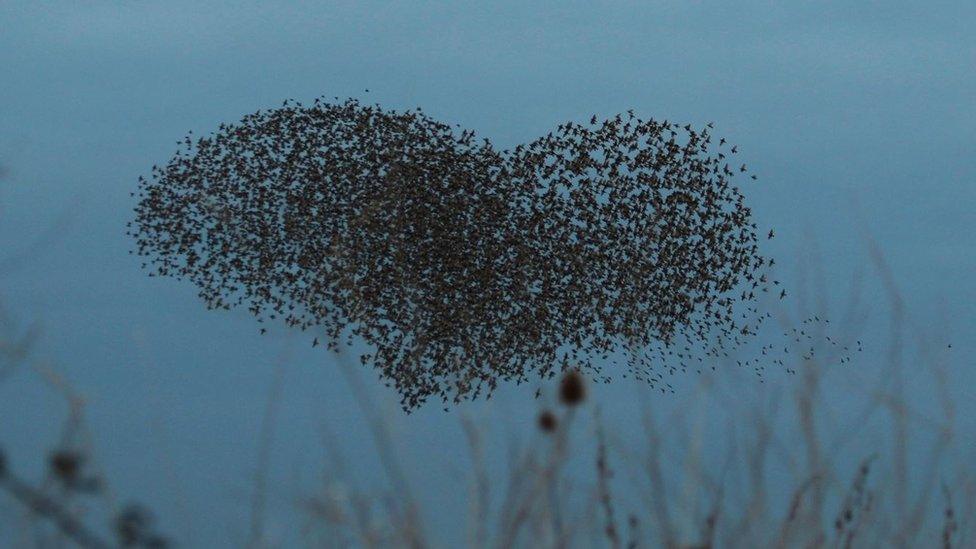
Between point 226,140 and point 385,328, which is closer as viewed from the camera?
point 385,328

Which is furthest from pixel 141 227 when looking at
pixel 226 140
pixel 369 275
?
pixel 369 275

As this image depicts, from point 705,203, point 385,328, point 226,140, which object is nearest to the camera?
point 385,328

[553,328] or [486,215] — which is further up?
[486,215]

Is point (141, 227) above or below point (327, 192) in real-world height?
below

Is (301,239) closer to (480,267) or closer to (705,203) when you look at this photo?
(480,267)

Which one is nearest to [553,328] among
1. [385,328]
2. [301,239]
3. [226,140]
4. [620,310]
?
[620,310]

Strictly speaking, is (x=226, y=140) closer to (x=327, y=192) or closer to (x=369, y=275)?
(x=327, y=192)

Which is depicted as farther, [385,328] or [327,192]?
[327,192]

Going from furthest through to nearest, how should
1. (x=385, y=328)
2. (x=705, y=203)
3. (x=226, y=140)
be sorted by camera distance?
(x=226, y=140)
(x=705, y=203)
(x=385, y=328)

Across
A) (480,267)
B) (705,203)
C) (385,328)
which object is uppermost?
(705,203)
